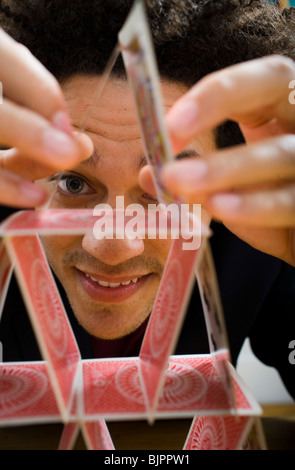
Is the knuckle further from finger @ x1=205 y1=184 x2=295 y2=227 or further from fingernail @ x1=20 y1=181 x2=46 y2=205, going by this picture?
fingernail @ x1=20 y1=181 x2=46 y2=205

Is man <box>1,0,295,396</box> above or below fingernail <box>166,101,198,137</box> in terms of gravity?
above

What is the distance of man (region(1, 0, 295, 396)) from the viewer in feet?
3.28

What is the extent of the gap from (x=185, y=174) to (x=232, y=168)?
0.38 ft

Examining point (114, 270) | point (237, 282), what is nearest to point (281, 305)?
point (237, 282)

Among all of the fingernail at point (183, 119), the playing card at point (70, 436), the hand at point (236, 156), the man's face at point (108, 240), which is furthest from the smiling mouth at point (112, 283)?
the fingernail at point (183, 119)

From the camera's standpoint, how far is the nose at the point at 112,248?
1601 millimetres

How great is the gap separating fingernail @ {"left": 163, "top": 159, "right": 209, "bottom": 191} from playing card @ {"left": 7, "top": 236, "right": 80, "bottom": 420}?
1.25ft

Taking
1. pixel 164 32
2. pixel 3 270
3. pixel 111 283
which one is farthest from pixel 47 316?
pixel 164 32

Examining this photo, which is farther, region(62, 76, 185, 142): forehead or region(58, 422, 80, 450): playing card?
region(62, 76, 185, 142): forehead

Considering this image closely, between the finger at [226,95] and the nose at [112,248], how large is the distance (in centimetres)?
67

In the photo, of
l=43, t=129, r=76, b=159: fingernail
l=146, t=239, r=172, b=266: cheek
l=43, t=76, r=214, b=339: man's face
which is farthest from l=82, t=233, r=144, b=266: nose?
l=43, t=129, r=76, b=159: fingernail

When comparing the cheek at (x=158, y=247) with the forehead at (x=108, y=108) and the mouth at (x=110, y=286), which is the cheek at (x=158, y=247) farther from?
the forehead at (x=108, y=108)

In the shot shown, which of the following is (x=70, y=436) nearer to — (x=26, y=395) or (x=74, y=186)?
(x=26, y=395)

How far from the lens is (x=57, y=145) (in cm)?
96
